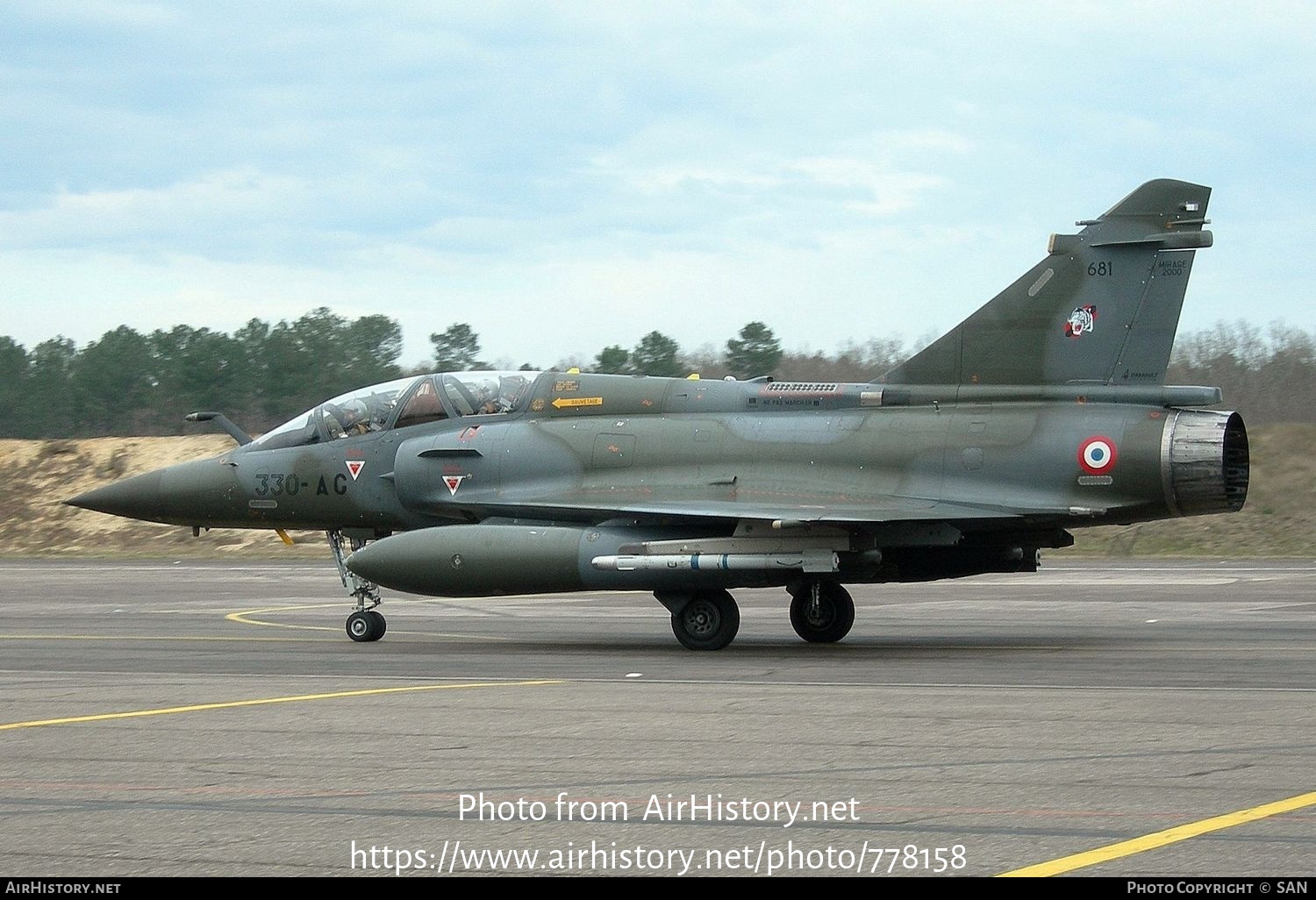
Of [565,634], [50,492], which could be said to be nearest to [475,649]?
[565,634]

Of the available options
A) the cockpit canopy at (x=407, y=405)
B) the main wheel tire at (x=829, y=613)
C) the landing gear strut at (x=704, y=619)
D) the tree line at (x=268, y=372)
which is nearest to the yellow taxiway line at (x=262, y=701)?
the landing gear strut at (x=704, y=619)

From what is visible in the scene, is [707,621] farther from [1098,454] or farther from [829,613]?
[1098,454]

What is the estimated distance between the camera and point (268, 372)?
204 ft

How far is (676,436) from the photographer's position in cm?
1758

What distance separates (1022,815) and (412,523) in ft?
41.0

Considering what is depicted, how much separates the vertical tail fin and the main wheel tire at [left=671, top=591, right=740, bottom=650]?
3.61m

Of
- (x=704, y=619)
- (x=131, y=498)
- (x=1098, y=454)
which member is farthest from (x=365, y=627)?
(x=1098, y=454)

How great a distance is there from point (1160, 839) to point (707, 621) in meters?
9.88

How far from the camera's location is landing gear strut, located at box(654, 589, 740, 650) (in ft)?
55.2

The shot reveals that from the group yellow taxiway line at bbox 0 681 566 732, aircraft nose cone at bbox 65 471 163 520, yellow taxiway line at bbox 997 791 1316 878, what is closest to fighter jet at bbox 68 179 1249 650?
yellow taxiway line at bbox 0 681 566 732

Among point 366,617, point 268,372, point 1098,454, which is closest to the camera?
point 1098,454

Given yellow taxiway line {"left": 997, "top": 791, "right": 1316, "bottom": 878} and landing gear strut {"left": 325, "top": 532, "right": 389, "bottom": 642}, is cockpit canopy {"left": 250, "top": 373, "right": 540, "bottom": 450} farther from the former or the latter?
yellow taxiway line {"left": 997, "top": 791, "right": 1316, "bottom": 878}

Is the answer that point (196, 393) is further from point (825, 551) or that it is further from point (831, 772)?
point (831, 772)
